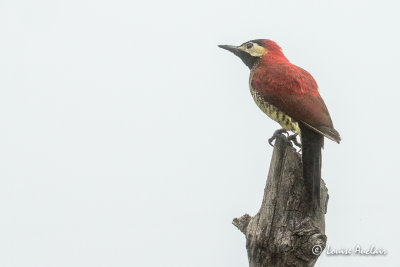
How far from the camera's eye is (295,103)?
511 centimetres

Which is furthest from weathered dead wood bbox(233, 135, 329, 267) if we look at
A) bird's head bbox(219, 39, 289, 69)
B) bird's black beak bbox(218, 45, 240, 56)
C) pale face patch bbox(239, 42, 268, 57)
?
bird's black beak bbox(218, 45, 240, 56)

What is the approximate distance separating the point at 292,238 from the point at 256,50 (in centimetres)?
308

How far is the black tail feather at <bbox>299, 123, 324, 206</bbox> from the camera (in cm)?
420

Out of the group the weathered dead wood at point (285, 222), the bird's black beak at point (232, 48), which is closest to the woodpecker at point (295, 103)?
the weathered dead wood at point (285, 222)

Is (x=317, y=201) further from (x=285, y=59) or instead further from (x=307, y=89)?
(x=285, y=59)

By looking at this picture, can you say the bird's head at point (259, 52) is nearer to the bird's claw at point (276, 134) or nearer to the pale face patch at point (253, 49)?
the pale face patch at point (253, 49)

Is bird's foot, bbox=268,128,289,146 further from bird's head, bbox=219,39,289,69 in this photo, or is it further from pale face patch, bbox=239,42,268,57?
pale face patch, bbox=239,42,268,57

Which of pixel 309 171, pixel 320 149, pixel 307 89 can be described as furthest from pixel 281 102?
pixel 309 171

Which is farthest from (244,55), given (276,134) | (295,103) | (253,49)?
(276,134)

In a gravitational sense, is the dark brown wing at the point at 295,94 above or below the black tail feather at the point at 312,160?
above

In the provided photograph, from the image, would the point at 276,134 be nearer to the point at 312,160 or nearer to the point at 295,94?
the point at 295,94

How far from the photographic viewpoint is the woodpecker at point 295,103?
14.4 feet

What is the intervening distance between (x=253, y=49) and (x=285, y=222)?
118 inches

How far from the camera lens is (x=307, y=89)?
526 centimetres
